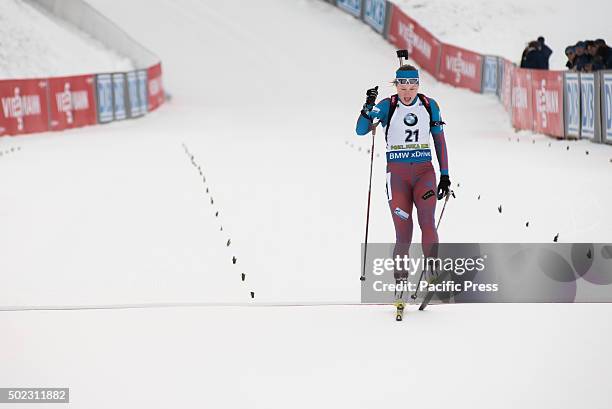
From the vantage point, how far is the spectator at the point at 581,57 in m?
19.6

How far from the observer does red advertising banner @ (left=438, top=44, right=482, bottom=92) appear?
109 ft

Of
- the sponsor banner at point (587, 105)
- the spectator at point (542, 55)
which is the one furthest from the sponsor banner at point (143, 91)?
the sponsor banner at point (587, 105)

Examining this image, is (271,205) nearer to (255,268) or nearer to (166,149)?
(255,268)

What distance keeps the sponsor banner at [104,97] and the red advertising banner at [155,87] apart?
2617mm

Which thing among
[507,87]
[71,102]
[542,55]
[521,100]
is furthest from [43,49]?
[542,55]

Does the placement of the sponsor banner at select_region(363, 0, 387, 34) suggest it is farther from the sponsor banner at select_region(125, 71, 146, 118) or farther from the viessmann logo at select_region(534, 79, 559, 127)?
the viessmann logo at select_region(534, 79, 559, 127)

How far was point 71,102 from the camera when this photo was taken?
27.6m

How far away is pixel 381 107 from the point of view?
806 centimetres

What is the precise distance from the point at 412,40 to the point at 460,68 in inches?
169

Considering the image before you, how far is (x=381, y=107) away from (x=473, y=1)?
131 feet

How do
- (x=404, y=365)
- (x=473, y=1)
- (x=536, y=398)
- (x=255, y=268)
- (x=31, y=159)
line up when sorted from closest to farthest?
(x=536, y=398) → (x=404, y=365) → (x=255, y=268) → (x=31, y=159) → (x=473, y=1)

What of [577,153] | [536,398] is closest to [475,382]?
[536,398]

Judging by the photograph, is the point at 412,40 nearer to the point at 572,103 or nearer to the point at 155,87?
the point at 155,87

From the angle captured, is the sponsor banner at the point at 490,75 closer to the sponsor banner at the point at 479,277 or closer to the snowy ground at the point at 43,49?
the snowy ground at the point at 43,49
